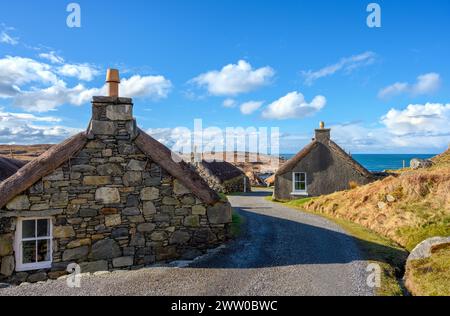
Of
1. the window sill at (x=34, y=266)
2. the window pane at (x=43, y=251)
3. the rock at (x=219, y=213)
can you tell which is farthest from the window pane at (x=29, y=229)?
the rock at (x=219, y=213)

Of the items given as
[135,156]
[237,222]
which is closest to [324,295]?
[135,156]

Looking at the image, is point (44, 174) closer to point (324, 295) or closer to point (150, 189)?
point (150, 189)

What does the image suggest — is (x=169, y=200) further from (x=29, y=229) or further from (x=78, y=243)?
(x=29, y=229)

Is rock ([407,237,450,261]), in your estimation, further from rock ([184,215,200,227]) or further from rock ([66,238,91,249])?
rock ([66,238,91,249])

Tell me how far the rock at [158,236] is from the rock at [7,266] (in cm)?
375

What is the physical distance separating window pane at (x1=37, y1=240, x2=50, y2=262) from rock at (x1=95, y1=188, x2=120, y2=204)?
6.44ft

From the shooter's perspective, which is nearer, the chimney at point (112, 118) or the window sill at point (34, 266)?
the window sill at point (34, 266)

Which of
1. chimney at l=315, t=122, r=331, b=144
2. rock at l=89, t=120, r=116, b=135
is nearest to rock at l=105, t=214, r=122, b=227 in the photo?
rock at l=89, t=120, r=116, b=135

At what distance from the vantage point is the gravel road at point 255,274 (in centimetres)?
754

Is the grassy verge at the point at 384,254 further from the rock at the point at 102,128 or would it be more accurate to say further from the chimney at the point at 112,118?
the rock at the point at 102,128

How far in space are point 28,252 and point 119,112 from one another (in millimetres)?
4776

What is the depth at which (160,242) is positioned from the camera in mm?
10141

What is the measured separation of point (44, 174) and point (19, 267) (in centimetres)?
265

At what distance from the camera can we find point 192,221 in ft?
34.1
